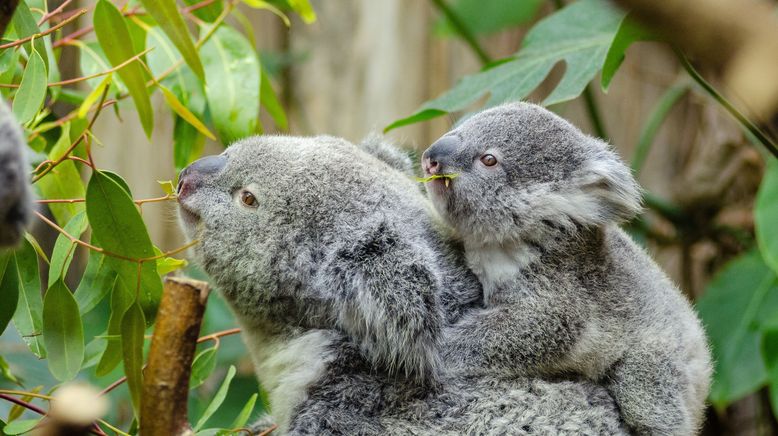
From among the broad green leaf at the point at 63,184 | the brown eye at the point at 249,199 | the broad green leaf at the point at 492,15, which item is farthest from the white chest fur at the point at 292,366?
the broad green leaf at the point at 492,15

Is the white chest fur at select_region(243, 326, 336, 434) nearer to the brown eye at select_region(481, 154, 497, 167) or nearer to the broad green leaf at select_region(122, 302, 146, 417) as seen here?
the broad green leaf at select_region(122, 302, 146, 417)

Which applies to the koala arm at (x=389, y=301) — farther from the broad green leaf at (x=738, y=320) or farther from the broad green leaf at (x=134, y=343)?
the broad green leaf at (x=738, y=320)

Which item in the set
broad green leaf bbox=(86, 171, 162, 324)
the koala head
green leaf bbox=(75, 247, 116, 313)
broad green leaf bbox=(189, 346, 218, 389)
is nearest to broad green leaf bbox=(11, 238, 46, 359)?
green leaf bbox=(75, 247, 116, 313)

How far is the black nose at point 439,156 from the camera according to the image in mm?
2264

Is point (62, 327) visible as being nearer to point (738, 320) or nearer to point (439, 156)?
point (439, 156)

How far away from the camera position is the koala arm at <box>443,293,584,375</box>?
2.05m

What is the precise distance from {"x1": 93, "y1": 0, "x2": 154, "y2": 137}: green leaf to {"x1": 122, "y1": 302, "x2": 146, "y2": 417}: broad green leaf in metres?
0.64

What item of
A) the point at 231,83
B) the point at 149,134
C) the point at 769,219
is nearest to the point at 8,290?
the point at 149,134

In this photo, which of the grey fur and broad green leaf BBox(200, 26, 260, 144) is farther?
broad green leaf BBox(200, 26, 260, 144)

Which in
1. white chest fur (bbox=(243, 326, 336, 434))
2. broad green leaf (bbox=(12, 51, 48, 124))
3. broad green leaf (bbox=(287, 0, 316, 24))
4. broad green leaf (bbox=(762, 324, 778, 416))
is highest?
broad green leaf (bbox=(287, 0, 316, 24))

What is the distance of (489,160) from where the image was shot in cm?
228

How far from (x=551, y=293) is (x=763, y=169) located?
134 inches

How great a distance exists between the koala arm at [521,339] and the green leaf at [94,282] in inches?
35.7

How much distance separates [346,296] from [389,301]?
0.39 feet
